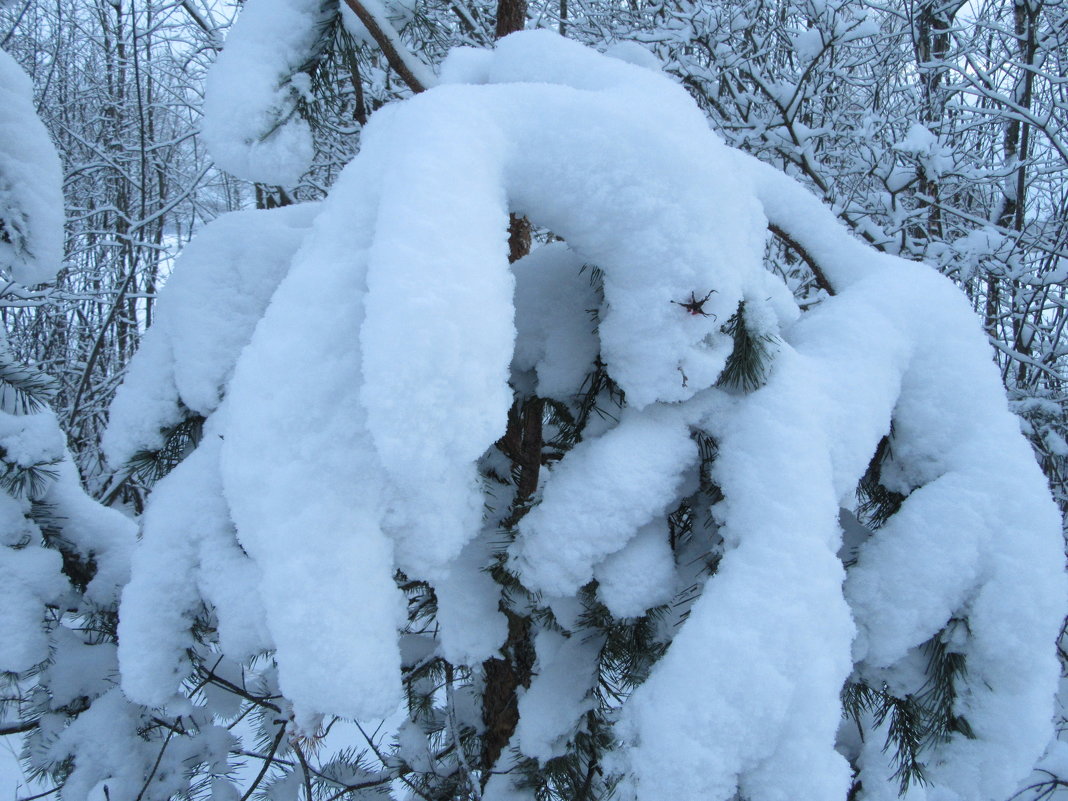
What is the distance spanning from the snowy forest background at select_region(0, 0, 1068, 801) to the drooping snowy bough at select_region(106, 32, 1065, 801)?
5 cm

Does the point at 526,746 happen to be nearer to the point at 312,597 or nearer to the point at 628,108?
the point at 312,597

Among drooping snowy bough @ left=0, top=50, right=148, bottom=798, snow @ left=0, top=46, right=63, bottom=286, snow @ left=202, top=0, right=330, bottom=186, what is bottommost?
drooping snowy bough @ left=0, top=50, right=148, bottom=798

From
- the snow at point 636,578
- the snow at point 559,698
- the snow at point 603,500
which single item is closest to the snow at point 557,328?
the snow at point 603,500

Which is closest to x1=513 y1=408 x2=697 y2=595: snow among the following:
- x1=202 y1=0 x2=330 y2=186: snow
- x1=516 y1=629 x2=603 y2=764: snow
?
x1=516 y1=629 x2=603 y2=764: snow

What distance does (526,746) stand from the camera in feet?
5.01

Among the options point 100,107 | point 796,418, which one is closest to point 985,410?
point 796,418

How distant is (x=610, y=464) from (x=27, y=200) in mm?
1769

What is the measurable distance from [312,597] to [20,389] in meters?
1.70

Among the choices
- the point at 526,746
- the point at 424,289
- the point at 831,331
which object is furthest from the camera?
the point at 526,746

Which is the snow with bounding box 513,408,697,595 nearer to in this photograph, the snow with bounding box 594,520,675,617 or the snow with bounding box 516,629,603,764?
the snow with bounding box 594,520,675,617

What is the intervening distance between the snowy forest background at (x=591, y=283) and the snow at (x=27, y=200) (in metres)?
0.38

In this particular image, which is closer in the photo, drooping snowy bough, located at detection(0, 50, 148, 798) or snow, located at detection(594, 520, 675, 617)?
snow, located at detection(594, 520, 675, 617)

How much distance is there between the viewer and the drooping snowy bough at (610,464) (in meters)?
0.84

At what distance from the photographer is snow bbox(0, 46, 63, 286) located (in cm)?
177
